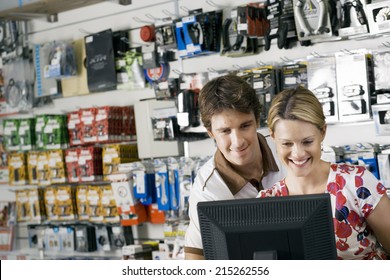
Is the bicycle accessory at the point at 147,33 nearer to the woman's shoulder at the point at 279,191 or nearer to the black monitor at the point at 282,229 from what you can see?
the woman's shoulder at the point at 279,191

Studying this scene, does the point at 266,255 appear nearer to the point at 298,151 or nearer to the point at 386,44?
the point at 298,151

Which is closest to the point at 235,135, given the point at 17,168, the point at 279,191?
the point at 279,191

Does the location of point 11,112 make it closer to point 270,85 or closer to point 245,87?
point 270,85

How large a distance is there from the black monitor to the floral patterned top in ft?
1.54

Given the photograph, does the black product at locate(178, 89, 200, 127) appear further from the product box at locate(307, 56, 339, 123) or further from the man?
the man

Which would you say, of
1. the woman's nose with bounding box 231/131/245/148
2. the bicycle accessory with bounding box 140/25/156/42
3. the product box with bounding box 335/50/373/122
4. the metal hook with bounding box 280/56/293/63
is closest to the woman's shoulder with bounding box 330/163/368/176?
the woman's nose with bounding box 231/131/245/148

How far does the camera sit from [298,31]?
428 centimetres

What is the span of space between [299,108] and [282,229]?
2.12ft

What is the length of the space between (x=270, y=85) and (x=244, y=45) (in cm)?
36

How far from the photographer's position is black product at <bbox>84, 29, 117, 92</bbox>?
5.41 metres

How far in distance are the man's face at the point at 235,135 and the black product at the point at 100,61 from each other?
269cm

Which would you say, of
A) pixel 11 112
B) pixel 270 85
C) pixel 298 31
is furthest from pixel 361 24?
pixel 11 112

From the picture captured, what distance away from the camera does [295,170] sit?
7.90 feet

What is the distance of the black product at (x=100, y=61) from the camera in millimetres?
5414
